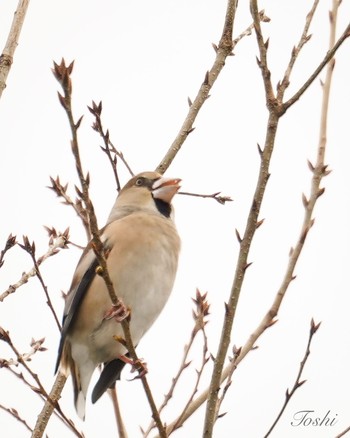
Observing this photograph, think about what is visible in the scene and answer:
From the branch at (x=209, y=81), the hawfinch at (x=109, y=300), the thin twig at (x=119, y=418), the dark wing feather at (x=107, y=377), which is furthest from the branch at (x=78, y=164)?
the branch at (x=209, y=81)

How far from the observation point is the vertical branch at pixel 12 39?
144 inches

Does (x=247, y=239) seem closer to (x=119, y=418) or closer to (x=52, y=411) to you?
(x=119, y=418)

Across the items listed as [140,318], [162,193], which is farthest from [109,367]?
[162,193]

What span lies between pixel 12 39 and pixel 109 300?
205 cm

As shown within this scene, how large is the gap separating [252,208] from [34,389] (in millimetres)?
1540

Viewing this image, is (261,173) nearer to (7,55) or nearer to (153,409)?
(153,409)

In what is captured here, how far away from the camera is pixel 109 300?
519 centimetres

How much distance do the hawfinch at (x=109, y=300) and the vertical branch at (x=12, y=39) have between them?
1753 mm

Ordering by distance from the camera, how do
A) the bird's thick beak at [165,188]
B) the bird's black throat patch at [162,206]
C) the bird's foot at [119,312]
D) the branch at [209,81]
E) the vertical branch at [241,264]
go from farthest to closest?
the bird's black throat patch at [162,206] < the bird's thick beak at [165,188] < the branch at [209,81] < the bird's foot at [119,312] < the vertical branch at [241,264]

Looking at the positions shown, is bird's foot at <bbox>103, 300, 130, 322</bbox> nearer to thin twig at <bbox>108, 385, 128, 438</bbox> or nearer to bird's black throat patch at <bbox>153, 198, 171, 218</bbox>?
thin twig at <bbox>108, 385, 128, 438</bbox>

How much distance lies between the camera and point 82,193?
2.94 metres

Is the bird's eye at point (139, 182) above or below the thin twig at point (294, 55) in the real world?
above

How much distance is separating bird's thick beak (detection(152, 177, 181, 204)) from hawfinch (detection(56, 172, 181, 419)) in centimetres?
37

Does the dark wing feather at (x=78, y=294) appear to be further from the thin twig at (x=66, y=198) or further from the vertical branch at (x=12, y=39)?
the vertical branch at (x=12, y=39)
